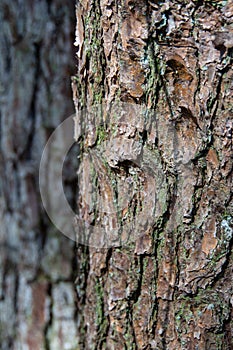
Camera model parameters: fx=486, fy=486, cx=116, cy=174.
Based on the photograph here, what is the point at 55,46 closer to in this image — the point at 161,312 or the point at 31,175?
the point at 31,175

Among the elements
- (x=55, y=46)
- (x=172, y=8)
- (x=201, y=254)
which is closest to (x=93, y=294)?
(x=201, y=254)

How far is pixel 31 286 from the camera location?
1807 millimetres

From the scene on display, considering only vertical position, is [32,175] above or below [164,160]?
below

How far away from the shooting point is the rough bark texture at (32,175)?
1697mm

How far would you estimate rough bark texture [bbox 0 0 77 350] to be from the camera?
1.70 m

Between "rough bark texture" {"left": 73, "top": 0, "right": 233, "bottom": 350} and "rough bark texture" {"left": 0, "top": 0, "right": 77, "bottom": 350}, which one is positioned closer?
"rough bark texture" {"left": 73, "top": 0, "right": 233, "bottom": 350}

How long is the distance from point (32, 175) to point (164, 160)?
1072mm

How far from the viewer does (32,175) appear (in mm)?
1772

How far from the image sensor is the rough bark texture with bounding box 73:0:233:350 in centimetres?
71

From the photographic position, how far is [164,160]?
77cm

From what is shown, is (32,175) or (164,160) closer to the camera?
(164,160)

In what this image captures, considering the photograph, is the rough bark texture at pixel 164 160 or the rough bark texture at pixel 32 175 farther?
the rough bark texture at pixel 32 175

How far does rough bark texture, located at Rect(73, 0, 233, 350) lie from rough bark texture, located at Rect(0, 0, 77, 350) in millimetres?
859

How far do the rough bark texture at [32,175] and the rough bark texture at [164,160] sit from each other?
2.82 ft
